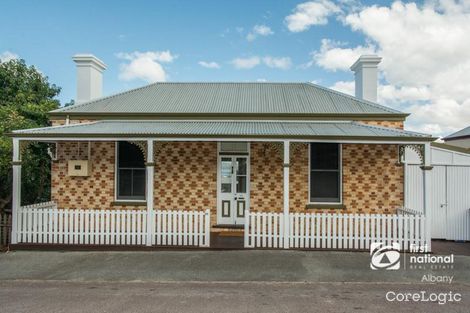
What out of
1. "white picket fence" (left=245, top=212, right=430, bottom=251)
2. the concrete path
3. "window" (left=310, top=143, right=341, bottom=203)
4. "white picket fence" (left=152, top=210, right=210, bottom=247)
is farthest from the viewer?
"window" (left=310, top=143, right=341, bottom=203)

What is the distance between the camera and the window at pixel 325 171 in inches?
424

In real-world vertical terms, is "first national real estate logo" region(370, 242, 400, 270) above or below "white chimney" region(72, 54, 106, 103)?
below

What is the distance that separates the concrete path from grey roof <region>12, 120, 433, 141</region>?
118 inches

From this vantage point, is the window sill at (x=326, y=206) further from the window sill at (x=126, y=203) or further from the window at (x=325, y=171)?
the window sill at (x=126, y=203)

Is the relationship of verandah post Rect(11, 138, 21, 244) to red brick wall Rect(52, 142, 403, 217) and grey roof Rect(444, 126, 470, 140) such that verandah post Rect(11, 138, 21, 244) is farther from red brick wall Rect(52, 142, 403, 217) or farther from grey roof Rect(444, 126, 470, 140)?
grey roof Rect(444, 126, 470, 140)

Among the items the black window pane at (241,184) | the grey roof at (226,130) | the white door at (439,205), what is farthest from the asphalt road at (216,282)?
the grey roof at (226,130)

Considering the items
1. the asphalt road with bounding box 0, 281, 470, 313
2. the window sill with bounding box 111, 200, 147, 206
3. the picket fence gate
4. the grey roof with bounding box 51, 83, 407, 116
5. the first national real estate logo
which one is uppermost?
the grey roof with bounding box 51, 83, 407, 116

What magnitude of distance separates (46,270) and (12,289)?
42.8 inches

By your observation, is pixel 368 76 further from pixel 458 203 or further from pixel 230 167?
pixel 230 167

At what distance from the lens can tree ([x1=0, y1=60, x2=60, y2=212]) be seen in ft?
40.3

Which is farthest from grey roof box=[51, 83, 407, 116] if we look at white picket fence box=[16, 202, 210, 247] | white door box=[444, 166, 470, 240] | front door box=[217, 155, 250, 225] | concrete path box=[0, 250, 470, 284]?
concrete path box=[0, 250, 470, 284]

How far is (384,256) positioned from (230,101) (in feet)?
22.5

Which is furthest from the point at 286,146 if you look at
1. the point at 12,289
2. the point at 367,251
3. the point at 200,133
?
the point at 12,289

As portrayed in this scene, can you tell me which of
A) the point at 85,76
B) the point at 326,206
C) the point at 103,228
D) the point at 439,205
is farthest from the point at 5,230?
the point at 439,205
